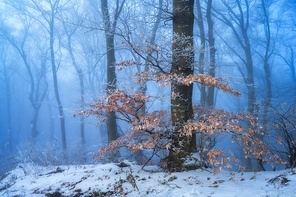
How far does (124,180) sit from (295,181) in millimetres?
3477

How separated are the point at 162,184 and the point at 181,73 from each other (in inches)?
105

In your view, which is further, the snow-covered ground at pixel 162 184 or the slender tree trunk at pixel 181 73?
the slender tree trunk at pixel 181 73

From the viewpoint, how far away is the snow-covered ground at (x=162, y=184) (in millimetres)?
3609

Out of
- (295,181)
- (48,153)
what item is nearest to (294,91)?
(295,181)

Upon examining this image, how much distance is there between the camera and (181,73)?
533cm

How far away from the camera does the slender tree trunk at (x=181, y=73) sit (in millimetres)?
5234

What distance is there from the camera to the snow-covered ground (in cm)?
361

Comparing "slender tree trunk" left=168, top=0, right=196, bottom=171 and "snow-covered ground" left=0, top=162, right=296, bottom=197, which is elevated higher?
"slender tree trunk" left=168, top=0, right=196, bottom=171

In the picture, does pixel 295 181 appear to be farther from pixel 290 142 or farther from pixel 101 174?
pixel 101 174

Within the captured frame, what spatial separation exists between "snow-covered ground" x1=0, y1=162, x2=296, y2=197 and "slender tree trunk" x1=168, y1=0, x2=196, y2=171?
544mm

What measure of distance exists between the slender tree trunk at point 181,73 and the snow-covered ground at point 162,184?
54 cm

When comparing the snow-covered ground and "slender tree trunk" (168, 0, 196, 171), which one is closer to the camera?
the snow-covered ground

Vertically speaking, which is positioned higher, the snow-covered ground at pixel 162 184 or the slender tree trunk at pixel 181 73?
the slender tree trunk at pixel 181 73

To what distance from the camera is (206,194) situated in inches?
144
